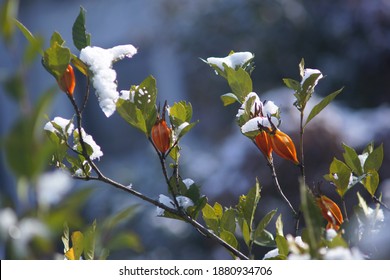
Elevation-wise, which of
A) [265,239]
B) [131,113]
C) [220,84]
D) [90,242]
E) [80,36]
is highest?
[80,36]

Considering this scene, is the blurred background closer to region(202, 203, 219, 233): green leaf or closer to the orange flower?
region(202, 203, 219, 233): green leaf

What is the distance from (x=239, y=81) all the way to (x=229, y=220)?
0.68ft

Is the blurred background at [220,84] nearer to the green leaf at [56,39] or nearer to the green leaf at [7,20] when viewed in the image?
the green leaf at [56,39]

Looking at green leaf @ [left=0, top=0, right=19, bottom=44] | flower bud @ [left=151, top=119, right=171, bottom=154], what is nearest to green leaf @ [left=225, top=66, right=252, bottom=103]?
flower bud @ [left=151, top=119, right=171, bottom=154]

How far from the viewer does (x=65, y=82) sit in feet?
3.19

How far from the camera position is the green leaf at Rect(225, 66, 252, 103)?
3.54ft

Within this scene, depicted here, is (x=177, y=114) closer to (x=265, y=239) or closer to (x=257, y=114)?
(x=257, y=114)

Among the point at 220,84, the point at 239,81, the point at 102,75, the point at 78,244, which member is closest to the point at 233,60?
the point at 239,81

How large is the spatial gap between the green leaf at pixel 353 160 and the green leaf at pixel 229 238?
0.21 m

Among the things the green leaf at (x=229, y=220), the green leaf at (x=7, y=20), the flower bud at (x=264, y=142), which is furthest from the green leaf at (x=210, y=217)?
the green leaf at (x=7, y=20)

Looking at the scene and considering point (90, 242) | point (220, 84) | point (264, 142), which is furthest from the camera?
point (220, 84)

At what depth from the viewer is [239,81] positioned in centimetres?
109

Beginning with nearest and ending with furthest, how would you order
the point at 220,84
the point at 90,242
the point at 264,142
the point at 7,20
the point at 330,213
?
1. the point at 7,20
2. the point at 90,242
3. the point at 330,213
4. the point at 264,142
5. the point at 220,84

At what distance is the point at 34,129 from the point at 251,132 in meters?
0.49
